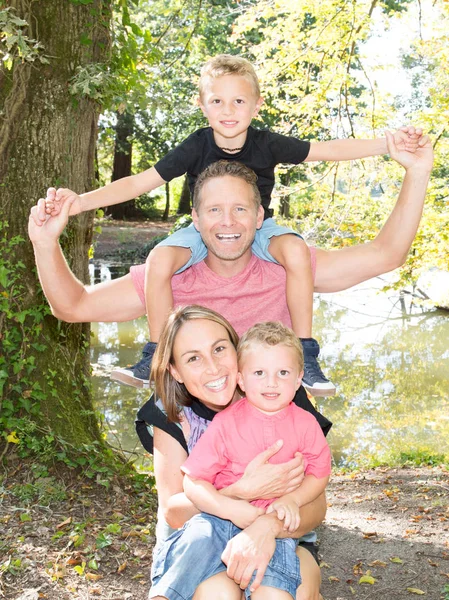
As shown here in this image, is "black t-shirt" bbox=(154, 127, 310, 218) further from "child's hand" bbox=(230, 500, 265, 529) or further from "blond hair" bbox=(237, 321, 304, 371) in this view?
"child's hand" bbox=(230, 500, 265, 529)

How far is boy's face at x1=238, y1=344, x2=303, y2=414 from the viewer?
7.89 ft

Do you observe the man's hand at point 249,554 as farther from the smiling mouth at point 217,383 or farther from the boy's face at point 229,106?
the boy's face at point 229,106

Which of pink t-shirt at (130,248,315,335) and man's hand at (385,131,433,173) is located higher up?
man's hand at (385,131,433,173)

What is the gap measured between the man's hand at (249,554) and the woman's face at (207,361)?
1.54 feet

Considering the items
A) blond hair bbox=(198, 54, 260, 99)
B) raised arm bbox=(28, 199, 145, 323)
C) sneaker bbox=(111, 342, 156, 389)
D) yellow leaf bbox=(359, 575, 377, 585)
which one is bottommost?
yellow leaf bbox=(359, 575, 377, 585)

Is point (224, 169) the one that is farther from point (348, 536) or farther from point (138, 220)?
point (138, 220)

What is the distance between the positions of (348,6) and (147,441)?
7.77 metres

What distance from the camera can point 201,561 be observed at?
7.25ft

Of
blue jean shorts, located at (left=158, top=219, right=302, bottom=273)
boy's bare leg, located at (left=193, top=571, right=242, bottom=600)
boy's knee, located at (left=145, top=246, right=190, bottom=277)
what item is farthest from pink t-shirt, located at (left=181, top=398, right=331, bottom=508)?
blue jean shorts, located at (left=158, top=219, right=302, bottom=273)

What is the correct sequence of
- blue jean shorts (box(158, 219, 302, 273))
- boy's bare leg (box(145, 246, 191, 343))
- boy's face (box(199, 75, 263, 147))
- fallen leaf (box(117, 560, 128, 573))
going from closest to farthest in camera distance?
boy's bare leg (box(145, 246, 191, 343)), blue jean shorts (box(158, 219, 302, 273)), boy's face (box(199, 75, 263, 147)), fallen leaf (box(117, 560, 128, 573))

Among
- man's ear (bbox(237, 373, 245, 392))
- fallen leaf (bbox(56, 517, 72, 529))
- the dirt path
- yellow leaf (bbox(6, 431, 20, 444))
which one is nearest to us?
man's ear (bbox(237, 373, 245, 392))

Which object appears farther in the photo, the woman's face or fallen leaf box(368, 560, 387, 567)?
fallen leaf box(368, 560, 387, 567)

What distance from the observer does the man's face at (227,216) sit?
2836 mm

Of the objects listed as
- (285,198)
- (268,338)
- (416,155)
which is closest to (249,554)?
(268,338)
